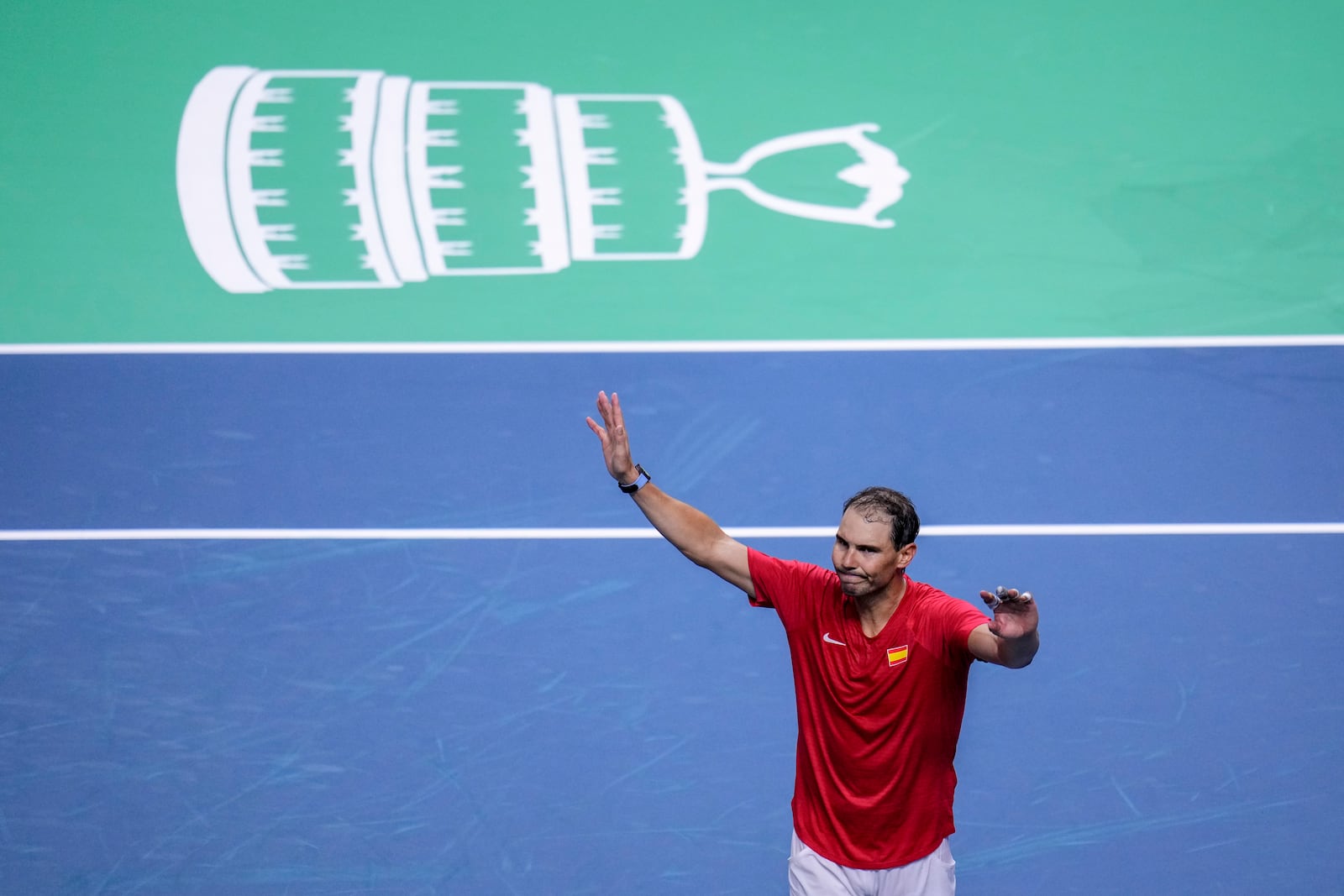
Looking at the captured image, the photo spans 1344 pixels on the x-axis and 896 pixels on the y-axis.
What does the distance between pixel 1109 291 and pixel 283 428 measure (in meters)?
2.48

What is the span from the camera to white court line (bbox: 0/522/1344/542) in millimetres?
3598

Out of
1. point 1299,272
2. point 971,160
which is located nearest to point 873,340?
point 971,160

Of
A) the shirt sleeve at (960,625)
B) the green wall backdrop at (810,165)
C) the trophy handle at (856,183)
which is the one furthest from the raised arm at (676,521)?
the trophy handle at (856,183)

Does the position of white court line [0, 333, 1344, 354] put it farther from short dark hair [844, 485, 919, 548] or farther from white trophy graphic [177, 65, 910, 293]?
short dark hair [844, 485, 919, 548]

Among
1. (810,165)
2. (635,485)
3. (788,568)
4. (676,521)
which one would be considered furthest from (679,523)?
(810,165)

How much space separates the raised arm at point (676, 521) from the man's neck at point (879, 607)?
0.89 feet

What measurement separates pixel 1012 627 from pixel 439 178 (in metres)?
2.28

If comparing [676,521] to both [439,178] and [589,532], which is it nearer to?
[589,532]

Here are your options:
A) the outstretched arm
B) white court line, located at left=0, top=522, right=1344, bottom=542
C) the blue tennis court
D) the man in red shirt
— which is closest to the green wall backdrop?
the blue tennis court

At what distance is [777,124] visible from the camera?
367 cm

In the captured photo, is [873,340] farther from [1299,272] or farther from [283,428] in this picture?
[283,428]

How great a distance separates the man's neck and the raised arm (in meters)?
0.27

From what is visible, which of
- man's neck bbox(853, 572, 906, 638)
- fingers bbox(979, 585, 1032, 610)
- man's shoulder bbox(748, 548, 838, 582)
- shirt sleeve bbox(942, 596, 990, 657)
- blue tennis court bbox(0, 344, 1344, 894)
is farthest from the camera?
blue tennis court bbox(0, 344, 1344, 894)

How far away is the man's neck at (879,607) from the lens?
252cm
